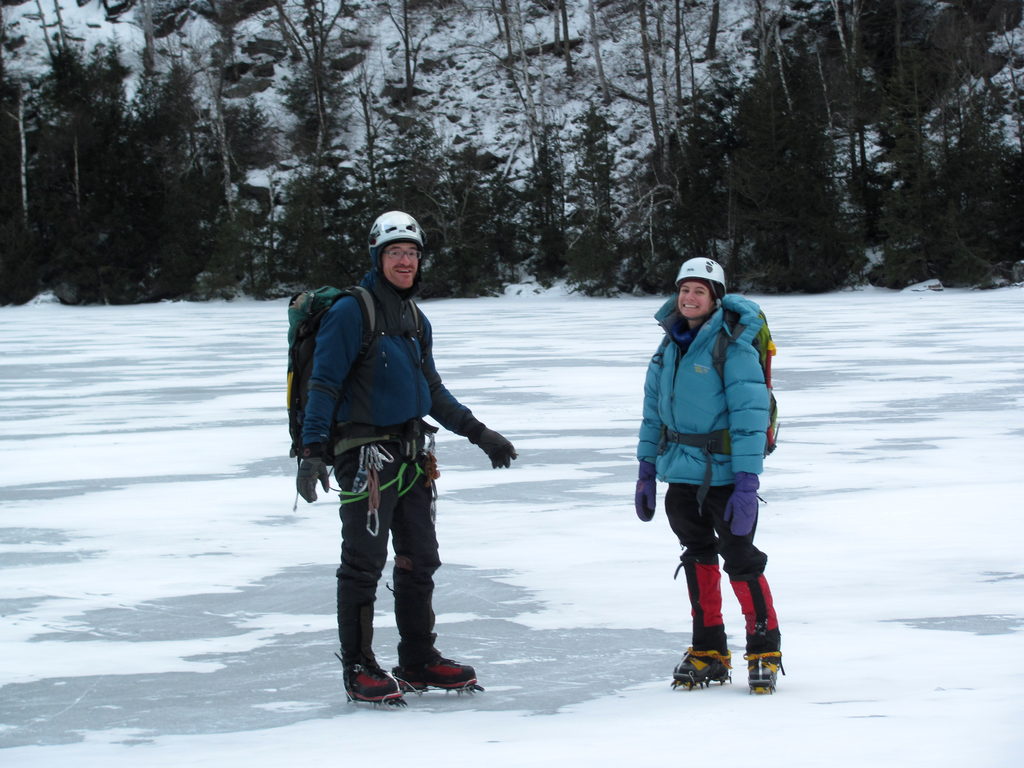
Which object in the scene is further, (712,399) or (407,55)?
(407,55)

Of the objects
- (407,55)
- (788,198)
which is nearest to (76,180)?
(407,55)

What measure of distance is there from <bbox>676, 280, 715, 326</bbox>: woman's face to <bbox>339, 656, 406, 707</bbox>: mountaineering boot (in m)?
1.62

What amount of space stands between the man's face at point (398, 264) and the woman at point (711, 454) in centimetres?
89

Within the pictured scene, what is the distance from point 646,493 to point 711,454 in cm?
31

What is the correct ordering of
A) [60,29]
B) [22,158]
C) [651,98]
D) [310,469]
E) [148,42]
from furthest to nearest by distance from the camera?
1. [148,42]
2. [60,29]
3. [22,158]
4. [651,98]
5. [310,469]

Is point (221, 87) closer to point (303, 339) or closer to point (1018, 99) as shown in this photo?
point (1018, 99)

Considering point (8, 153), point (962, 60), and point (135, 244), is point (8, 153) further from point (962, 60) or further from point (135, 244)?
point (962, 60)

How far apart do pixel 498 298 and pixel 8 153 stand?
18.2m

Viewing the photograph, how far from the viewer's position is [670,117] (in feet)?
144

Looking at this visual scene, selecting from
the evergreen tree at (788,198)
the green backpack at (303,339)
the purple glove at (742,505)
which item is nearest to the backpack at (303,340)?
the green backpack at (303,339)

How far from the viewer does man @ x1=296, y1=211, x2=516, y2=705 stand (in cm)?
433

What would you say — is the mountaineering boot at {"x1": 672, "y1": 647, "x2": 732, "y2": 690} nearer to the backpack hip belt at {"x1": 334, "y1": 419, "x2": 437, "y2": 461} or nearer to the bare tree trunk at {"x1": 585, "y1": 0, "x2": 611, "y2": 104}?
the backpack hip belt at {"x1": 334, "y1": 419, "x2": 437, "y2": 461}

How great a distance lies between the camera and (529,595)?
19.2 ft

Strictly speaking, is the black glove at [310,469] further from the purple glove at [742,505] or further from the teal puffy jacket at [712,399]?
the purple glove at [742,505]
